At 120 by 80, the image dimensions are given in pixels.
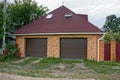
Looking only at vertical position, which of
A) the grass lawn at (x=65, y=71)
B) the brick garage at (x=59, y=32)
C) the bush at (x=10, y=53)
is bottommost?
the grass lawn at (x=65, y=71)

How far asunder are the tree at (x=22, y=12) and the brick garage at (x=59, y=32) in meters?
3.63

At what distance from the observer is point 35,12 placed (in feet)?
119

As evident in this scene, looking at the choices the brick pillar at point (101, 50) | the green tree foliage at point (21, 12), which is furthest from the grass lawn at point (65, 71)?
the green tree foliage at point (21, 12)

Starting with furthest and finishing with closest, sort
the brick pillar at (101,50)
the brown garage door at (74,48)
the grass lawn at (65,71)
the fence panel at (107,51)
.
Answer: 1. the brown garage door at (74,48)
2. the fence panel at (107,51)
3. the brick pillar at (101,50)
4. the grass lawn at (65,71)

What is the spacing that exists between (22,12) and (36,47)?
6255 millimetres

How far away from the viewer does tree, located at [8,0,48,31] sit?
33.7 meters

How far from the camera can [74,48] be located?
27.9 meters

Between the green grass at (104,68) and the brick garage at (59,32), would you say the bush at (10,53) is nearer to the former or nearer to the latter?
the brick garage at (59,32)

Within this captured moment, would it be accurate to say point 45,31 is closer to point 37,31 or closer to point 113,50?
point 37,31

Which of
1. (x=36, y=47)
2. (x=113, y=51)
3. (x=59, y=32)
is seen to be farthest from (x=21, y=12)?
(x=113, y=51)

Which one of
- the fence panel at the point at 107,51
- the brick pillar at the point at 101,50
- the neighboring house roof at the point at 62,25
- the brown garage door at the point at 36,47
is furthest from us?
the brown garage door at the point at 36,47

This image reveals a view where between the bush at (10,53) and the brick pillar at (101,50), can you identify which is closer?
the brick pillar at (101,50)

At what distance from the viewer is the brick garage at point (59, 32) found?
27062mm

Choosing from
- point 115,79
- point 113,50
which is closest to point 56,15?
point 113,50
